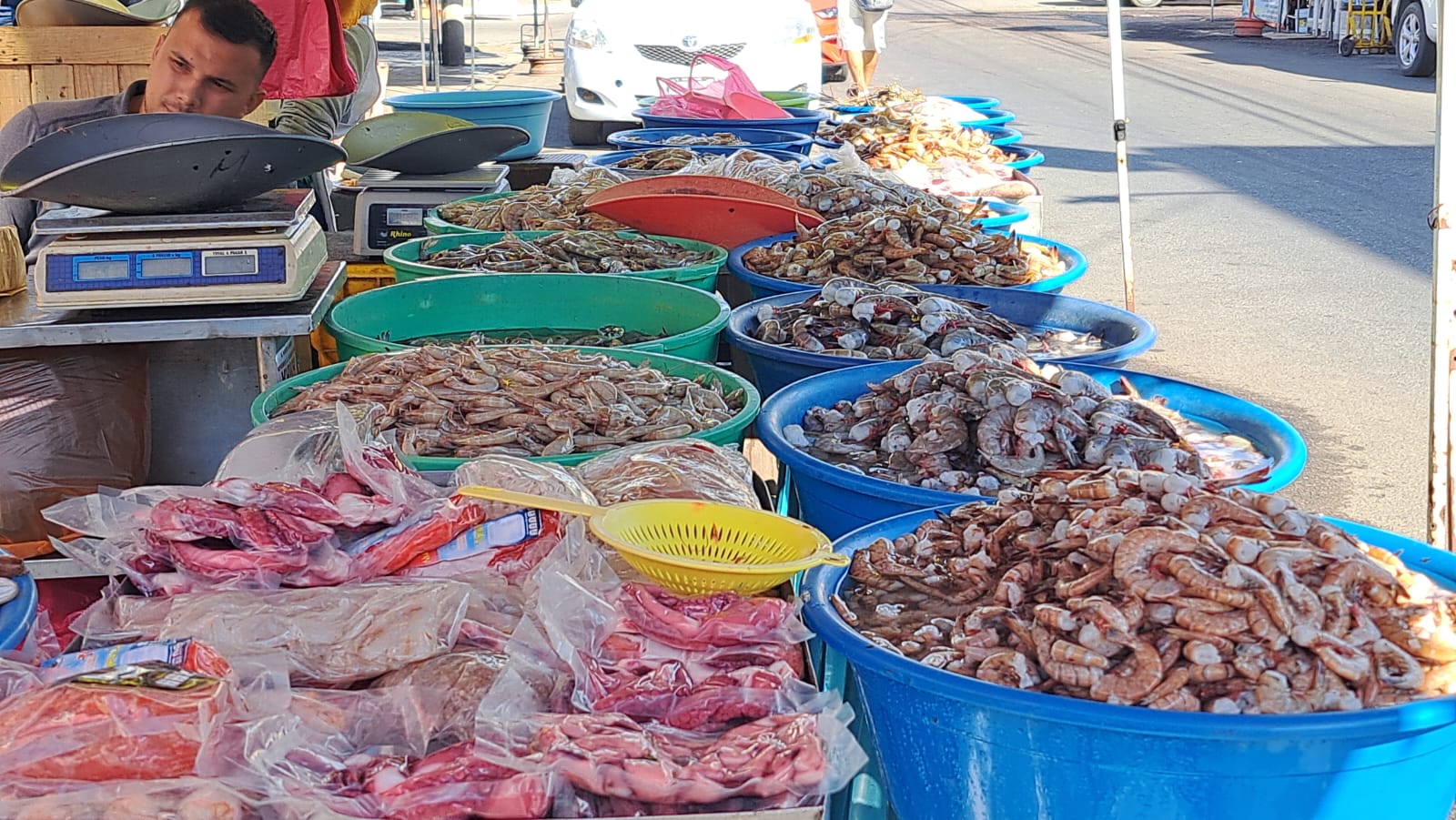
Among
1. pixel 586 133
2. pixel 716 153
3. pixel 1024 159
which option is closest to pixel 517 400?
pixel 716 153

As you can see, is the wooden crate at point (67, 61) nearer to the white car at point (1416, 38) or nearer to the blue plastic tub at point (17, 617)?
the blue plastic tub at point (17, 617)

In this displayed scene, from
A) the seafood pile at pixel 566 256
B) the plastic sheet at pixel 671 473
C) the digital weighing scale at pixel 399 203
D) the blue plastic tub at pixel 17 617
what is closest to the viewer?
the blue plastic tub at pixel 17 617

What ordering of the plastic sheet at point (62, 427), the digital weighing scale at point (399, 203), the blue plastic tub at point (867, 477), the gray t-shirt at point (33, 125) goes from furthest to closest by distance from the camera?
the digital weighing scale at point (399, 203) → the gray t-shirt at point (33, 125) → the plastic sheet at point (62, 427) → the blue plastic tub at point (867, 477)

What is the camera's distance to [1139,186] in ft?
34.1

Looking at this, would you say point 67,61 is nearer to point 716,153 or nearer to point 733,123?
point 716,153

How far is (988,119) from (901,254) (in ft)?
12.2

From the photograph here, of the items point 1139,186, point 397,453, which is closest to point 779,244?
point 397,453

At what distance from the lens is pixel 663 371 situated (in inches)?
106

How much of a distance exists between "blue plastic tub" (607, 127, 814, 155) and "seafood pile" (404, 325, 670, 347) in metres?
2.63

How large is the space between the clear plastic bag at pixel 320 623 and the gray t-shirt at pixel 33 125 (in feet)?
8.40

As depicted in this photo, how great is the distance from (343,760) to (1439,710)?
3.72 feet

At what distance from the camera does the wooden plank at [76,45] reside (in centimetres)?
543

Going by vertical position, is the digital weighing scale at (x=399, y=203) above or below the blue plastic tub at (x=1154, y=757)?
above

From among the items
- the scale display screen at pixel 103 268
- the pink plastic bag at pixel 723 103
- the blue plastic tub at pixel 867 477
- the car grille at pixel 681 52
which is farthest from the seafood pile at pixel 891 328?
the car grille at pixel 681 52
